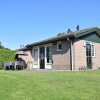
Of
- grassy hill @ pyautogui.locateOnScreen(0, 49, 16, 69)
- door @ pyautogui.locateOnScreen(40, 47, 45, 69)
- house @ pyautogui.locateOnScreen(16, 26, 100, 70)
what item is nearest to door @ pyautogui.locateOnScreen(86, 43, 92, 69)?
house @ pyautogui.locateOnScreen(16, 26, 100, 70)

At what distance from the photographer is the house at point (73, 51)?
1072 inches

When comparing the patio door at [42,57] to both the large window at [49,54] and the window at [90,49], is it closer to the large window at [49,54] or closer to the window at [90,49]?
the large window at [49,54]

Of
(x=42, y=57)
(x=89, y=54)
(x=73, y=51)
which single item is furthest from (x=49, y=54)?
(x=89, y=54)

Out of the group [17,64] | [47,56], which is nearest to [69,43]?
[47,56]

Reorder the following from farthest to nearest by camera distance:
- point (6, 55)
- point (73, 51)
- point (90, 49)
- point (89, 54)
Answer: point (6, 55), point (90, 49), point (89, 54), point (73, 51)

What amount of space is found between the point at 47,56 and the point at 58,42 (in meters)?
2.98

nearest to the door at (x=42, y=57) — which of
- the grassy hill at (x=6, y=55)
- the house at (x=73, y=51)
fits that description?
the house at (x=73, y=51)

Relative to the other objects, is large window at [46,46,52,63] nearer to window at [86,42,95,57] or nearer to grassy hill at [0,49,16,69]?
window at [86,42,95,57]

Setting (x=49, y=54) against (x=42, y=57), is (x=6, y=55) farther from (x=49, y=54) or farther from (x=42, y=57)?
(x=49, y=54)

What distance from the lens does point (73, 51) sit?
27.1 meters

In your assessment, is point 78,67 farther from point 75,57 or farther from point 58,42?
point 58,42

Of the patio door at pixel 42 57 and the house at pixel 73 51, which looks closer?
the house at pixel 73 51

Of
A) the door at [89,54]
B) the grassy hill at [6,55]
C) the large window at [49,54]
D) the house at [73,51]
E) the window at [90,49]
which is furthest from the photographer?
the grassy hill at [6,55]

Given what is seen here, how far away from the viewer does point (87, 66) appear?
92.3 ft
